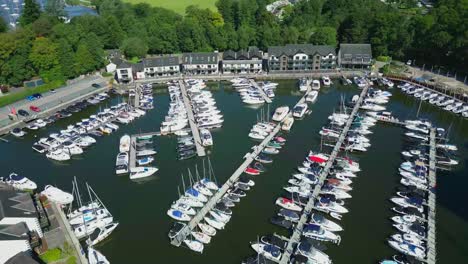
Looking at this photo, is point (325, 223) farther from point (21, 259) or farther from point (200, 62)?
point (200, 62)

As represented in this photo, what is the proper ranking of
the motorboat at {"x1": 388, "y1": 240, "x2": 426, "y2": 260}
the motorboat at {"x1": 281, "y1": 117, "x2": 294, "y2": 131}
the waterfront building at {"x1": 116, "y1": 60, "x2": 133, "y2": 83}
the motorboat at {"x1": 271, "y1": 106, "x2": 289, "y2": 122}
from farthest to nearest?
the waterfront building at {"x1": 116, "y1": 60, "x2": 133, "y2": 83} < the motorboat at {"x1": 271, "y1": 106, "x2": 289, "y2": 122} < the motorboat at {"x1": 281, "y1": 117, "x2": 294, "y2": 131} < the motorboat at {"x1": 388, "y1": 240, "x2": 426, "y2": 260}

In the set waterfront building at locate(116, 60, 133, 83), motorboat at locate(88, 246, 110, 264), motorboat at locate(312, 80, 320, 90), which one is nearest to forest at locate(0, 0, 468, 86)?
waterfront building at locate(116, 60, 133, 83)

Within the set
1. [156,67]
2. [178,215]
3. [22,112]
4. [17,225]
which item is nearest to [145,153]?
[178,215]

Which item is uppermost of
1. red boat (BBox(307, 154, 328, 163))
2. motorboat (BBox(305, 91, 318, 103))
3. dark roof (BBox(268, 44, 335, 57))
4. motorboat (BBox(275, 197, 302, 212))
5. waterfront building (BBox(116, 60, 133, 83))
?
dark roof (BBox(268, 44, 335, 57))

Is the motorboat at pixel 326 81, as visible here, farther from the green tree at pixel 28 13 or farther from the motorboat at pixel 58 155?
the green tree at pixel 28 13

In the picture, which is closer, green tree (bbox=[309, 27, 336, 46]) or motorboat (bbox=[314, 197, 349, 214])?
motorboat (bbox=[314, 197, 349, 214])

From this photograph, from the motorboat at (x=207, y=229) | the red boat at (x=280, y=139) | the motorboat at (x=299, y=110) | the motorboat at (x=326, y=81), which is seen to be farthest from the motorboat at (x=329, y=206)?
the motorboat at (x=326, y=81)

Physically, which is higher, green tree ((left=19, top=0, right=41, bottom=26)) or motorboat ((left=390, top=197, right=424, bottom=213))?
green tree ((left=19, top=0, right=41, bottom=26))

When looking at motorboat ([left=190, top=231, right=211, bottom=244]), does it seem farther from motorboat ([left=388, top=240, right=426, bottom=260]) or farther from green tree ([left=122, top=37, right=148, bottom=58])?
green tree ([left=122, top=37, right=148, bottom=58])
